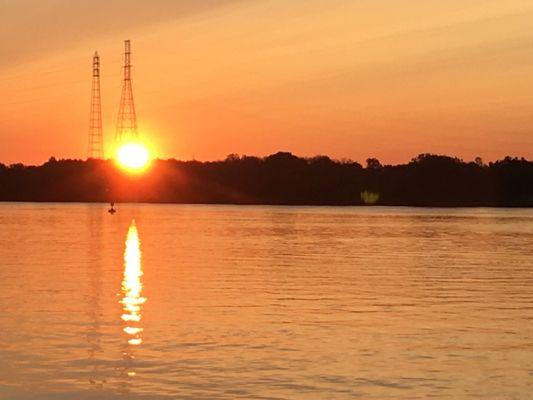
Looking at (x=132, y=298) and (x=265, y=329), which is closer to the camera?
(x=265, y=329)

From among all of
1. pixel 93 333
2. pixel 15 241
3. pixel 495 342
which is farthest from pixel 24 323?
pixel 15 241

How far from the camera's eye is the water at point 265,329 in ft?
65.7

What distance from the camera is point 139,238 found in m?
92.6

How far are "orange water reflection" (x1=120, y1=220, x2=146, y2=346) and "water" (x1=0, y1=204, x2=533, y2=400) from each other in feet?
0.39

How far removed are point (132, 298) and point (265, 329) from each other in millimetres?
10389

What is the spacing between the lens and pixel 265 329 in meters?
27.8

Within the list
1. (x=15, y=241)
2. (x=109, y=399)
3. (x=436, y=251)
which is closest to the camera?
(x=109, y=399)

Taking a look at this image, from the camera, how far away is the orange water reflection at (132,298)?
88.7 feet

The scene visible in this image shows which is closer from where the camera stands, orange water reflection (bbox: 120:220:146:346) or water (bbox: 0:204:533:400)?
water (bbox: 0:204:533:400)

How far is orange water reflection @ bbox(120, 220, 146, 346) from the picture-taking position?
27.0m

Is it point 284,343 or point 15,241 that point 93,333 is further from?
point 15,241

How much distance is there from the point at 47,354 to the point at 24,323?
18.3 ft

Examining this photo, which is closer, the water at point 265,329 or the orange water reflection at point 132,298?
the water at point 265,329

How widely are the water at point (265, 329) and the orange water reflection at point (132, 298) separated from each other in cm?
12
